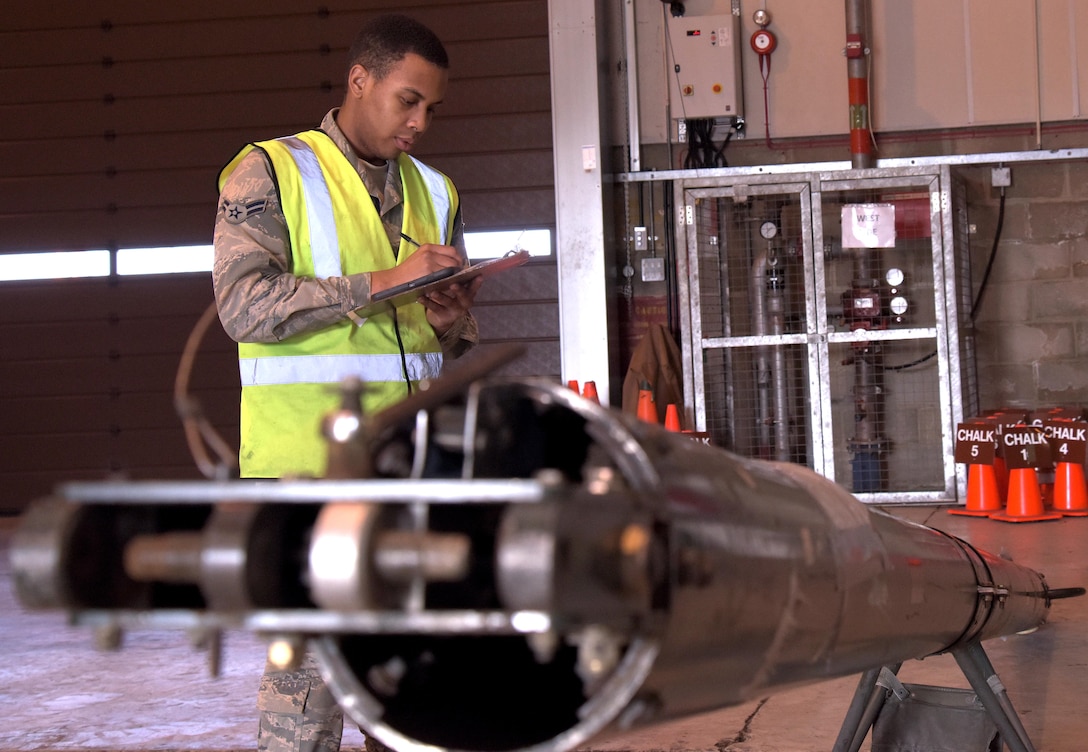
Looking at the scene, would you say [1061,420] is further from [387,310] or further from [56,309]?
[56,309]

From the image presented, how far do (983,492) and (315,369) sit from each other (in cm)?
514

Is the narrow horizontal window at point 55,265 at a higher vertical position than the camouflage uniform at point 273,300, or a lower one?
higher

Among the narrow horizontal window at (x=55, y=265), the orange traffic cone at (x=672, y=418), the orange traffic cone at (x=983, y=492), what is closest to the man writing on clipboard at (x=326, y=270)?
the orange traffic cone at (x=672, y=418)

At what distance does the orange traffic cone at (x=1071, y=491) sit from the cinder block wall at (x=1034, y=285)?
121 centimetres

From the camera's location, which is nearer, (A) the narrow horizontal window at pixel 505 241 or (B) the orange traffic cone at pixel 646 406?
(B) the orange traffic cone at pixel 646 406

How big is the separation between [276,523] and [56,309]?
8.08 meters

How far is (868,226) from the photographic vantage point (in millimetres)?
6766

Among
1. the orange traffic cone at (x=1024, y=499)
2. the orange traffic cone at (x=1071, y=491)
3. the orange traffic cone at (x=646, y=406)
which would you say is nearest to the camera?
the orange traffic cone at (x=1024, y=499)

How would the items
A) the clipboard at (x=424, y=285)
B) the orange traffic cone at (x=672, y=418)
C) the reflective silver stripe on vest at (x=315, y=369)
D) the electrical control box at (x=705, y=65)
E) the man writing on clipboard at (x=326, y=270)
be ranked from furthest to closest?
the electrical control box at (x=705, y=65)
the orange traffic cone at (x=672, y=418)
the reflective silver stripe on vest at (x=315, y=369)
the man writing on clipboard at (x=326, y=270)
the clipboard at (x=424, y=285)

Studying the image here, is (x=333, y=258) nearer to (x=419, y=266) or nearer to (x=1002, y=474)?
(x=419, y=266)

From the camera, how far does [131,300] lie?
807 centimetres

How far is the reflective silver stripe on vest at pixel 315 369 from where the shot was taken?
84.3 inches

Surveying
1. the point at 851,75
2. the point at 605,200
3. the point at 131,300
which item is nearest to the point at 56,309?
the point at 131,300

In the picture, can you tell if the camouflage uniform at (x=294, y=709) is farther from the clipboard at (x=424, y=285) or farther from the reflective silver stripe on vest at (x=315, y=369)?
the clipboard at (x=424, y=285)
